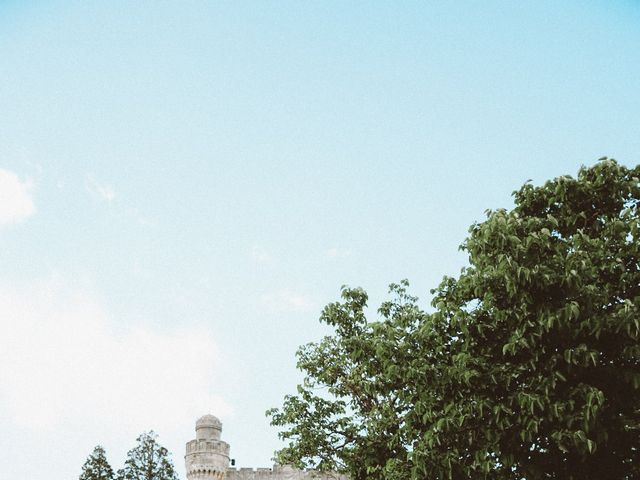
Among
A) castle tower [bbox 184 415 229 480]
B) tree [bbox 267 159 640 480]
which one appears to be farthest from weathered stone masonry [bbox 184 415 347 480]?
tree [bbox 267 159 640 480]

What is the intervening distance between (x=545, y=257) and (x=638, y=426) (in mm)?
3909

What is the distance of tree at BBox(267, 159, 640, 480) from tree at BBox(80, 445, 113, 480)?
39.2m

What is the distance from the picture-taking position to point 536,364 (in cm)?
1420

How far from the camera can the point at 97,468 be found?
164 ft

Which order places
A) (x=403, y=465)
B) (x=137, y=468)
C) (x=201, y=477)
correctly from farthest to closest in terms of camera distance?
(x=201, y=477) < (x=137, y=468) < (x=403, y=465)

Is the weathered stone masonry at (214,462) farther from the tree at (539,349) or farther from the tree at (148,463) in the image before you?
the tree at (539,349)

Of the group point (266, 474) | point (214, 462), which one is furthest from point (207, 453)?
point (266, 474)

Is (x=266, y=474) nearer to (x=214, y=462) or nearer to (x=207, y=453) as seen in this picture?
(x=214, y=462)

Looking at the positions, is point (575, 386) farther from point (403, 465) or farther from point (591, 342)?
point (403, 465)

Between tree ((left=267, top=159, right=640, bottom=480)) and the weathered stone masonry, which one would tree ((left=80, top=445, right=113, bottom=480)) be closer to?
the weathered stone masonry

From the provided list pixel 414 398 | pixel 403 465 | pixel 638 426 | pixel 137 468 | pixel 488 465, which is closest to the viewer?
pixel 488 465

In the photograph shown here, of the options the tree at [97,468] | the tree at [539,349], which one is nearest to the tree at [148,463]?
the tree at [97,468]

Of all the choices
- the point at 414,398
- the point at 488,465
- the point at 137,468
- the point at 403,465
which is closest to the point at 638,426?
the point at 488,465

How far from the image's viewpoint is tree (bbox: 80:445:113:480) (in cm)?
4949
